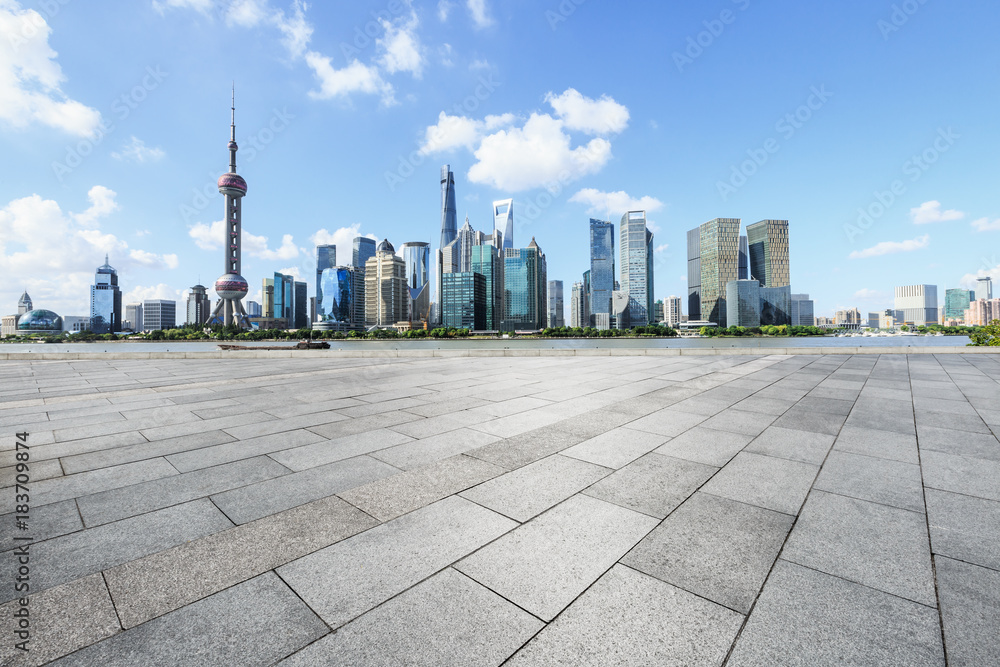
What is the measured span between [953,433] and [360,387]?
11.8 metres

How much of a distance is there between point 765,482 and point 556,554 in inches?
111

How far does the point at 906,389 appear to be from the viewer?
34.3 feet

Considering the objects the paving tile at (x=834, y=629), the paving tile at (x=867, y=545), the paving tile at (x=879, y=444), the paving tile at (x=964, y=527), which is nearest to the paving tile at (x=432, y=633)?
the paving tile at (x=834, y=629)

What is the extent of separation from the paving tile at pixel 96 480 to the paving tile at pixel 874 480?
24.3 feet

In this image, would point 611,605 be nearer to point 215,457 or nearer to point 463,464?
point 463,464

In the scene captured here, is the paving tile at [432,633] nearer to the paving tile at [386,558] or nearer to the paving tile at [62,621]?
the paving tile at [386,558]

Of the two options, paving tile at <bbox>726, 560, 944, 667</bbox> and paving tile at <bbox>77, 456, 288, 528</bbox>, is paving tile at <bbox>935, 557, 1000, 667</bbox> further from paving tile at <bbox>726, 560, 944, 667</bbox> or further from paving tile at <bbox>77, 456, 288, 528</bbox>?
paving tile at <bbox>77, 456, 288, 528</bbox>

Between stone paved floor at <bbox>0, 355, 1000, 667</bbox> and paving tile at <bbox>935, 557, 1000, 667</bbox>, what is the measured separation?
0.05 feet

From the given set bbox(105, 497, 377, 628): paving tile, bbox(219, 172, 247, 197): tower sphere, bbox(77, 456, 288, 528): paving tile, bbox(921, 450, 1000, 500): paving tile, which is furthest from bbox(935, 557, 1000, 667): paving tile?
bbox(219, 172, 247, 197): tower sphere

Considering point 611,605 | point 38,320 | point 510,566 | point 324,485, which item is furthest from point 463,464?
point 38,320

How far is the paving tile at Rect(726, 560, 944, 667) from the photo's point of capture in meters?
2.18

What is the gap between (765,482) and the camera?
4555mm

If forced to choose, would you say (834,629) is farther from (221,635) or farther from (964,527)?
(221,635)

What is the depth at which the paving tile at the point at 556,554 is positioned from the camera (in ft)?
8.90
